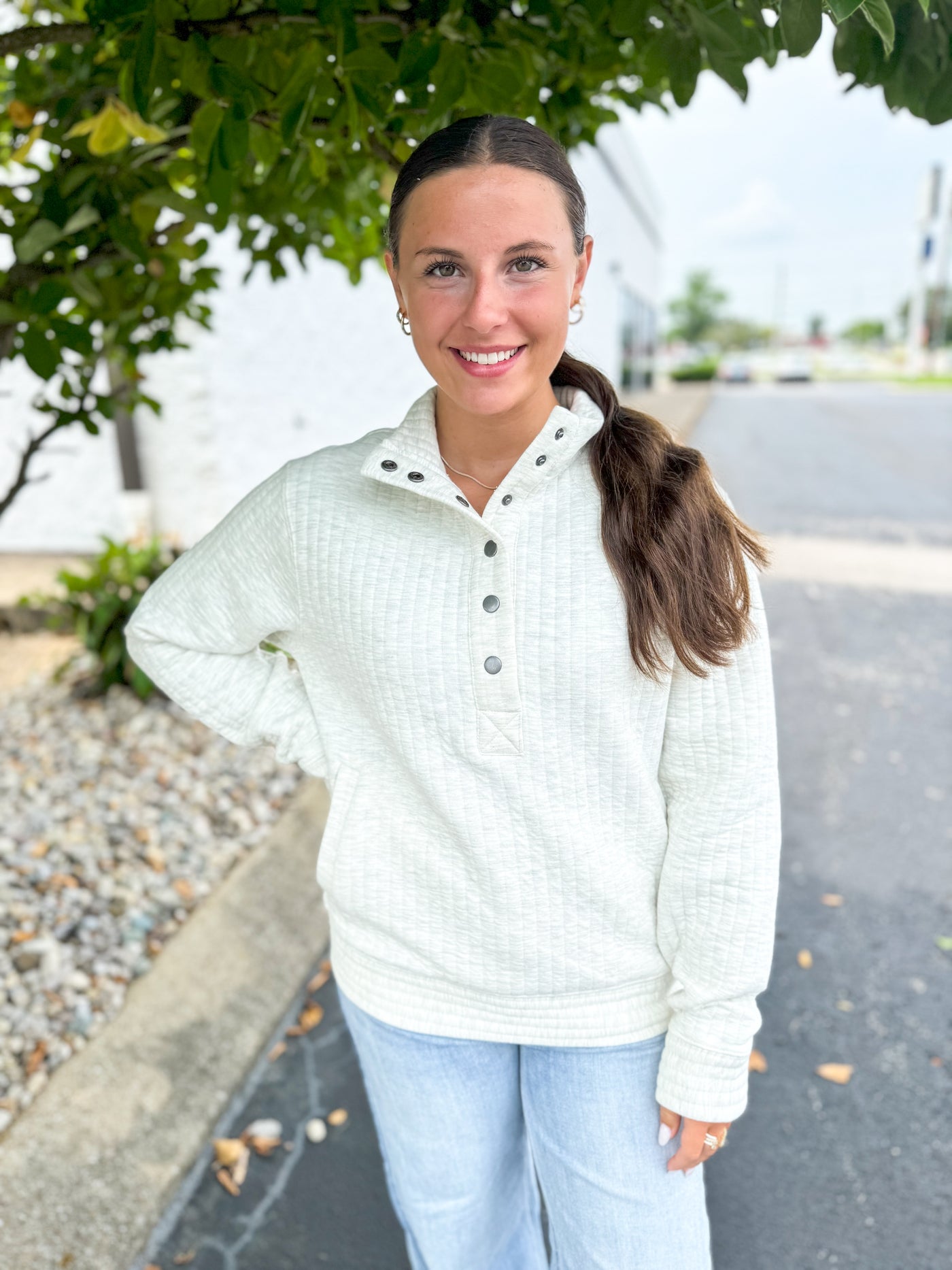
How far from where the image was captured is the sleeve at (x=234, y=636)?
5.24 feet

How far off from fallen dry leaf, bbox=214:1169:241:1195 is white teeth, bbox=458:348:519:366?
2.06 m

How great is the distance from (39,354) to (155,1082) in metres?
1.81

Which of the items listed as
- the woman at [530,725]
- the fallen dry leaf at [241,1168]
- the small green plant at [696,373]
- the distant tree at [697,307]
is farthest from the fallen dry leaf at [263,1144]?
the distant tree at [697,307]

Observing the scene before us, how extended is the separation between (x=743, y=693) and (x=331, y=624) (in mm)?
602

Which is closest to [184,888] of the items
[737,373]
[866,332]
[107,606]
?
[107,606]

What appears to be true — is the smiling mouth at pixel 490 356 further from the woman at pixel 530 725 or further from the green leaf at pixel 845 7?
the green leaf at pixel 845 7

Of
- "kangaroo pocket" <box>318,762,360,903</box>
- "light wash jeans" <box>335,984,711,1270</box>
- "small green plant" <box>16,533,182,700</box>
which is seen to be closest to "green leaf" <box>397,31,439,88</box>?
"kangaroo pocket" <box>318,762,360,903</box>

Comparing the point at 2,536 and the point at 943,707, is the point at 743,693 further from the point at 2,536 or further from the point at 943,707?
the point at 2,536

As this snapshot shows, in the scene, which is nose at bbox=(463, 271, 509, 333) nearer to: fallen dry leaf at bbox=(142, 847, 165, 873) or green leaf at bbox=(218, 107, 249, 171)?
green leaf at bbox=(218, 107, 249, 171)

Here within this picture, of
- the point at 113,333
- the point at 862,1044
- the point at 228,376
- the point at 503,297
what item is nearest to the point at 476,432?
the point at 503,297

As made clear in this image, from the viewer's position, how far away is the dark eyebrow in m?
1.32

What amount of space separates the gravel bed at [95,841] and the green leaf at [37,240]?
1.59 meters

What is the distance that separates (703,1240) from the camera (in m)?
1.57

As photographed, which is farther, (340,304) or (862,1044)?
(340,304)
